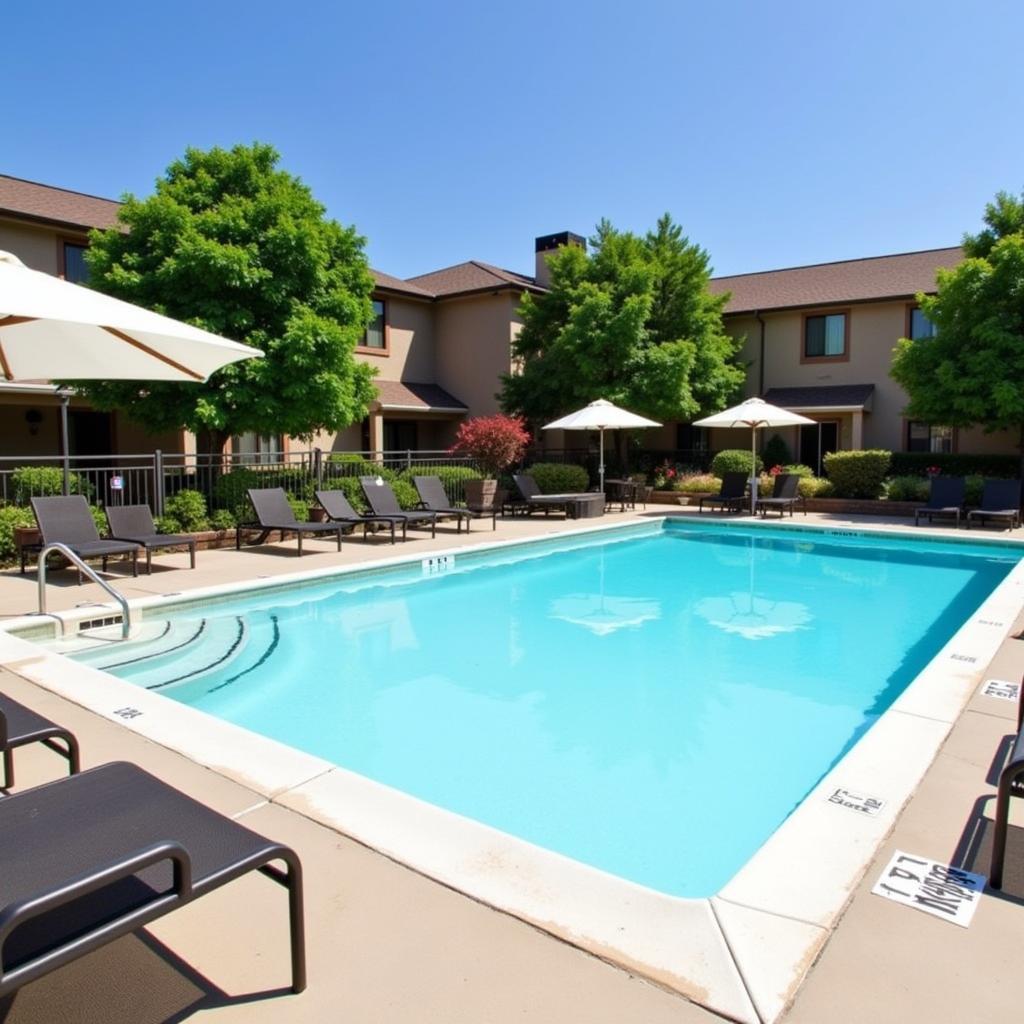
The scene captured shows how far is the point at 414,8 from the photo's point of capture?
12.8 metres

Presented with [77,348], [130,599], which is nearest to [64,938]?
[77,348]

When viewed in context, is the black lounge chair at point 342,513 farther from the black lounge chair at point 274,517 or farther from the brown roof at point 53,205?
the brown roof at point 53,205

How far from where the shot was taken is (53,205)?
18.0 m

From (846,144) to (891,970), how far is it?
16103mm

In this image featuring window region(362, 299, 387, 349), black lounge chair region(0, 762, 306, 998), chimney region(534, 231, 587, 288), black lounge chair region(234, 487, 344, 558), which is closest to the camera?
black lounge chair region(0, 762, 306, 998)

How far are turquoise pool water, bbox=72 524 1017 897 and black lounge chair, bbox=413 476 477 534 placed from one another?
9.61ft

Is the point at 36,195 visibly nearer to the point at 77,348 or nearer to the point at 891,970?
the point at 77,348

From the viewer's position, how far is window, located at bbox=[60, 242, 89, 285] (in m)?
17.5

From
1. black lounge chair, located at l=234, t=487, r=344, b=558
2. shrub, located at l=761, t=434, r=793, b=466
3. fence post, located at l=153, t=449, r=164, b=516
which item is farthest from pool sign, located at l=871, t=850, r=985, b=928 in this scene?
shrub, located at l=761, t=434, r=793, b=466

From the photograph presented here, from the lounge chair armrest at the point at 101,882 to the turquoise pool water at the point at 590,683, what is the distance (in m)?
2.61

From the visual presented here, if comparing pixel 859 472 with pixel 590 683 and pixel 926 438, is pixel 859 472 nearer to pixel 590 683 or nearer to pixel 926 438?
pixel 926 438

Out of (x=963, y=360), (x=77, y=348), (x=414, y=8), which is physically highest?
(x=414, y=8)

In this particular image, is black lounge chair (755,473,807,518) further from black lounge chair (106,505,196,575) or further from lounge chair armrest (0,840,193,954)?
lounge chair armrest (0,840,193,954)

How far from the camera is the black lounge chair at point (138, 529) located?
10.2m
